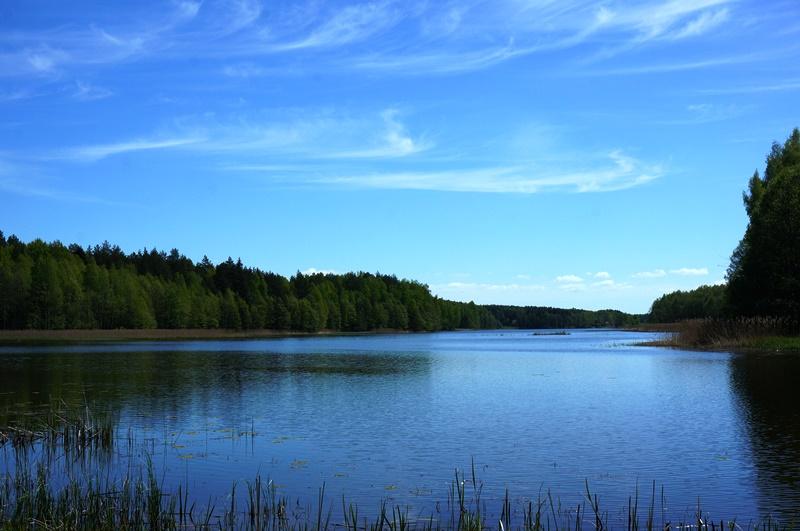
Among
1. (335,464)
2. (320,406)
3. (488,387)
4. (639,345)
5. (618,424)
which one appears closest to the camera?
(335,464)

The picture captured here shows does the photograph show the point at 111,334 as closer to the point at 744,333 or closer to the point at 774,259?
the point at 744,333

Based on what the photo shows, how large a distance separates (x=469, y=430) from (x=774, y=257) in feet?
155

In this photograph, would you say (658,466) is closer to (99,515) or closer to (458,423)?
(458,423)

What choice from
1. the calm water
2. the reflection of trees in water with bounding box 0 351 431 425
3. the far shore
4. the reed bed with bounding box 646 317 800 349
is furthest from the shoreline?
the reed bed with bounding box 646 317 800 349

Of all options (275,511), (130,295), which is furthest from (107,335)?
(275,511)

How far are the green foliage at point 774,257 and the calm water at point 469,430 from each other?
18640mm

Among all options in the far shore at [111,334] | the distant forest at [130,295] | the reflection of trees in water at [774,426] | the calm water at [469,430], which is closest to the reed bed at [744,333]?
the reflection of trees in water at [774,426]

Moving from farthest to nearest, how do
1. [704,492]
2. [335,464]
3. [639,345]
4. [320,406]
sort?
1. [639,345]
2. [320,406]
3. [335,464]
4. [704,492]

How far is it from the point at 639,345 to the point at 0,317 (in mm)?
101661

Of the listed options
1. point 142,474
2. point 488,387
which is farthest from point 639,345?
point 142,474

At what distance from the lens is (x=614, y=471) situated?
16750 millimetres

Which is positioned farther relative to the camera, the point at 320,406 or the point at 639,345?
the point at 639,345

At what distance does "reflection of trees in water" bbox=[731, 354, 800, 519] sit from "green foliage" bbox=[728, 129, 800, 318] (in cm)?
1802

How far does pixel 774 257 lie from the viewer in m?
60.7
